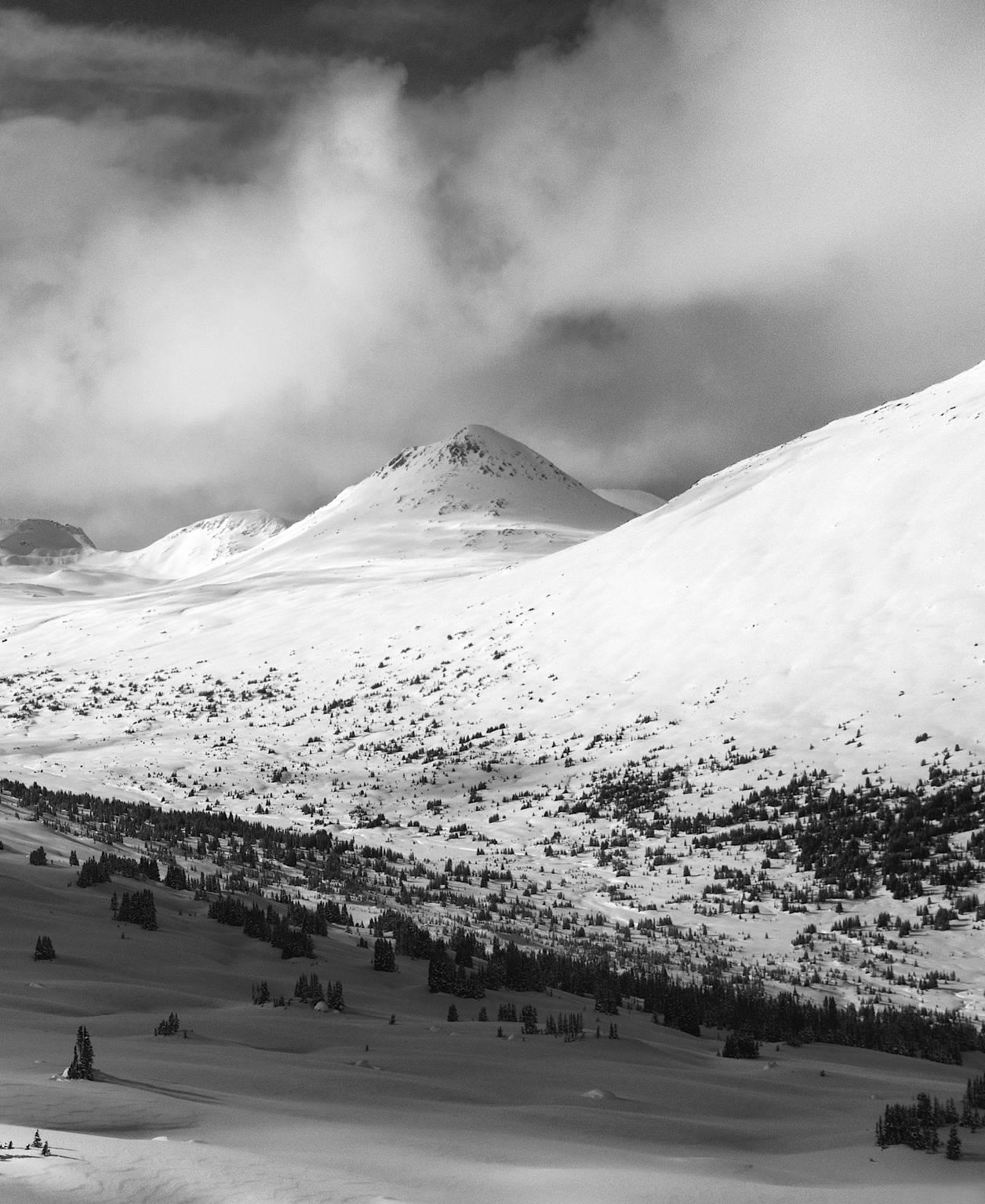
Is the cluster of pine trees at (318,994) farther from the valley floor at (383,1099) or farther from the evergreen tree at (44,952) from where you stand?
the evergreen tree at (44,952)

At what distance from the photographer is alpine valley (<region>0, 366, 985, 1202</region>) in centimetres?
526

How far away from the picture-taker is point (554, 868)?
2316 cm

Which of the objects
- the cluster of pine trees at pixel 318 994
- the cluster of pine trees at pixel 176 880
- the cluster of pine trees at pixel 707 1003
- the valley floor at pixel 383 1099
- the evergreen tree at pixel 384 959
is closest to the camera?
the valley floor at pixel 383 1099

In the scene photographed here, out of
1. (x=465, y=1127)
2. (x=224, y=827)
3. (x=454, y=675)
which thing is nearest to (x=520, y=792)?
(x=224, y=827)

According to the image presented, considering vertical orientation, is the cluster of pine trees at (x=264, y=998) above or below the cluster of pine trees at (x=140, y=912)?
below

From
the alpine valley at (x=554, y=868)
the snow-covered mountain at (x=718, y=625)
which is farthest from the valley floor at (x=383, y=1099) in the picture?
the snow-covered mountain at (x=718, y=625)

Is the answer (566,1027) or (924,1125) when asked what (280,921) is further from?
(924,1125)

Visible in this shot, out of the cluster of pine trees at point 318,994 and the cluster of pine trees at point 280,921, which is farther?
the cluster of pine trees at point 280,921

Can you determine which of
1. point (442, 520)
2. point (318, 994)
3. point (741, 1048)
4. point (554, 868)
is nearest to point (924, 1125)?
point (741, 1048)

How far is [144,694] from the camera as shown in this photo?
5131 cm

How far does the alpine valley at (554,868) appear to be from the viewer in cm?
526

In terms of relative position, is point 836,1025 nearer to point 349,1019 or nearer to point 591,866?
point 349,1019

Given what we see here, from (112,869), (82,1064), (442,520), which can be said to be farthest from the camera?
(442,520)

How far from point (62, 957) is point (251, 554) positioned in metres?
153
